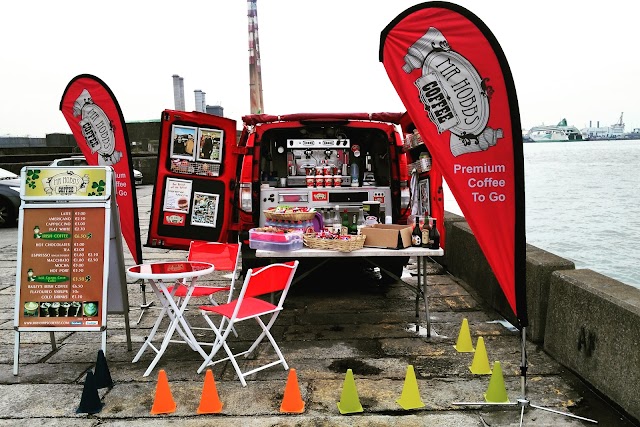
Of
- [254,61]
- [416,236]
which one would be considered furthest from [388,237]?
[254,61]

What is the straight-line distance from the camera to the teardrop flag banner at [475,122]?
355cm

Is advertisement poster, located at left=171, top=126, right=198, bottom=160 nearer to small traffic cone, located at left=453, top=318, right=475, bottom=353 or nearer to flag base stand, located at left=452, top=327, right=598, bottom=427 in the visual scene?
small traffic cone, located at left=453, top=318, right=475, bottom=353


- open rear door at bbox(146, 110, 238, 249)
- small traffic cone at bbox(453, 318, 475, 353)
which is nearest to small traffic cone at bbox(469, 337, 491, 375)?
small traffic cone at bbox(453, 318, 475, 353)

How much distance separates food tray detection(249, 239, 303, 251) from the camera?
4926 millimetres

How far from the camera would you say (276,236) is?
4945mm

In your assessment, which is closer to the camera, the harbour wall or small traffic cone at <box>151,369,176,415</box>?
the harbour wall

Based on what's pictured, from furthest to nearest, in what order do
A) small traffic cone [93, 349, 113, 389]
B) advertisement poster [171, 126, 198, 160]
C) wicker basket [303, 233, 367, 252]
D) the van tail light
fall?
1. the van tail light
2. advertisement poster [171, 126, 198, 160]
3. wicker basket [303, 233, 367, 252]
4. small traffic cone [93, 349, 113, 389]

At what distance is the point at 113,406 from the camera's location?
3740mm

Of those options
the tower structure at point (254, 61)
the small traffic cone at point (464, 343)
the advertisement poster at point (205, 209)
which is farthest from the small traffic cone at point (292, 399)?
the tower structure at point (254, 61)

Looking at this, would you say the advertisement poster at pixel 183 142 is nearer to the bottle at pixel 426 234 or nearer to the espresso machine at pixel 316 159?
the espresso machine at pixel 316 159

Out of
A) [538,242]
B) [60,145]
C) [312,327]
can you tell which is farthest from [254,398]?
[60,145]

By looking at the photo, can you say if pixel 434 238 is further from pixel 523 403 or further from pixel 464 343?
pixel 523 403

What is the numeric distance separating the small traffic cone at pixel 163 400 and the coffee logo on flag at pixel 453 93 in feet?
8.12

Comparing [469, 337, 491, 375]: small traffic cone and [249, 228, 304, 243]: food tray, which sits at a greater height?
[249, 228, 304, 243]: food tray
